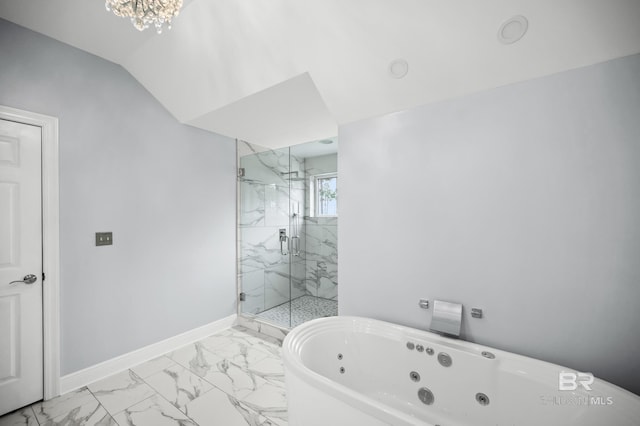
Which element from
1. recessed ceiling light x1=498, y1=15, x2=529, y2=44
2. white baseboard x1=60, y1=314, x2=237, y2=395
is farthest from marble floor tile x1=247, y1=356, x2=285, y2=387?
recessed ceiling light x1=498, y1=15, x2=529, y2=44

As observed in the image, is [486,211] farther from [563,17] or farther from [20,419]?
[20,419]

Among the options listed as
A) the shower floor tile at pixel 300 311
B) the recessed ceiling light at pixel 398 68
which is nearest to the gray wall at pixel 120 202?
the shower floor tile at pixel 300 311

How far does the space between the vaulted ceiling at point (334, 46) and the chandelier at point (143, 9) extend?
1.81 feet

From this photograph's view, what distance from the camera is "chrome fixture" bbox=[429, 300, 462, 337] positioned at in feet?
5.42

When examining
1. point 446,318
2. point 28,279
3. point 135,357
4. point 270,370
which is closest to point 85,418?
point 135,357

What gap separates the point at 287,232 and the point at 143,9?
112 inches

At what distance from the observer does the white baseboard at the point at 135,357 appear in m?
2.10

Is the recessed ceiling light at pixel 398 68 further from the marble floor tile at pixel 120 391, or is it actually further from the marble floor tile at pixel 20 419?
the marble floor tile at pixel 20 419

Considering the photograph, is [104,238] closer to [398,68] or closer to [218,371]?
[218,371]

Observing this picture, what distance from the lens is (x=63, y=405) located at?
6.28ft

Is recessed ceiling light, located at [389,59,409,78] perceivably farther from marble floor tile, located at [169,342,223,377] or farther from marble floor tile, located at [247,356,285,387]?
marble floor tile, located at [169,342,223,377]

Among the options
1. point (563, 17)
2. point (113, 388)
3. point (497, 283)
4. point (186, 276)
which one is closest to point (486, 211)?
point (497, 283)

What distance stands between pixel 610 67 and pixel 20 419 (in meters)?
4.19

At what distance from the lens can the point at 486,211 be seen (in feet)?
5.37
